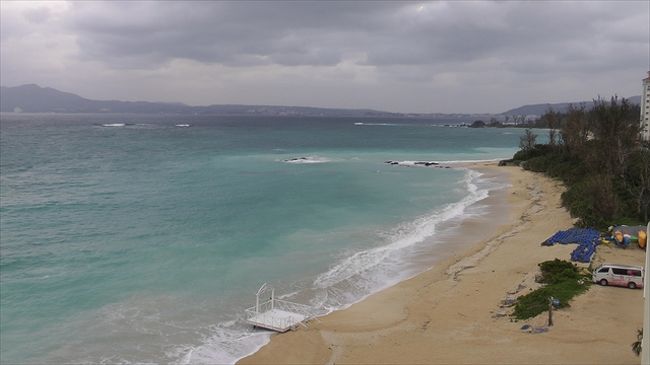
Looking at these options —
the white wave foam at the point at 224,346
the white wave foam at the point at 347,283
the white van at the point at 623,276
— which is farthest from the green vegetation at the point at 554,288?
the white wave foam at the point at 224,346

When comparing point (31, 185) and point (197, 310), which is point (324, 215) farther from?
point (31, 185)

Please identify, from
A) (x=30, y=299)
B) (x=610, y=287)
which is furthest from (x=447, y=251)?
(x=30, y=299)

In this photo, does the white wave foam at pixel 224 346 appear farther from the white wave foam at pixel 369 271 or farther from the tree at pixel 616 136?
the tree at pixel 616 136

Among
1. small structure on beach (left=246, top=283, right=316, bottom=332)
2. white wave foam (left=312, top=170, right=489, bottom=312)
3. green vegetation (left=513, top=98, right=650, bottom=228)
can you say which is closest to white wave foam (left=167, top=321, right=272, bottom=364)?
small structure on beach (left=246, top=283, right=316, bottom=332)

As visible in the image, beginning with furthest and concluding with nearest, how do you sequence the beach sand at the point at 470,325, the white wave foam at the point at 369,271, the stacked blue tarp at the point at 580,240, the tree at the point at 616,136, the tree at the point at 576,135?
1. the tree at the point at 576,135
2. the tree at the point at 616,136
3. the stacked blue tarp at the point at 580,240
4. the white wave foam at the point at 369,271
5. the beach sand at the point at 470,325

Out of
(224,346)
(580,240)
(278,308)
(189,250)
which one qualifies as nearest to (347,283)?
(278,308)

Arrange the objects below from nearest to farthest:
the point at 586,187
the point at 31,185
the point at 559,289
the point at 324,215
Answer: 1. the point at 559,289
2. the point at 586,187
3. the point at 324,215
4. the point at 31,185
